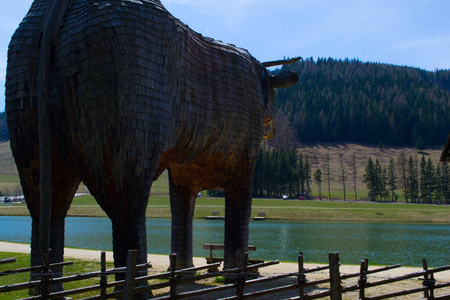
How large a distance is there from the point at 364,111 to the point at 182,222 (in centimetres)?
13256

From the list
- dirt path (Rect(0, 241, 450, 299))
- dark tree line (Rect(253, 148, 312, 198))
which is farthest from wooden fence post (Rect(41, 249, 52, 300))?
dark tree line (Rect(253, 148, 312, 198))

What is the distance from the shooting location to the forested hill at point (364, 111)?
127 metres

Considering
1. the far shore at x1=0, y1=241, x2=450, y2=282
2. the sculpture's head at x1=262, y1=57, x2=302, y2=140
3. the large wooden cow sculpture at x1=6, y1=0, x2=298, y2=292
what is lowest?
the far shore at x1=0, y1=241, x2=450, y2=282

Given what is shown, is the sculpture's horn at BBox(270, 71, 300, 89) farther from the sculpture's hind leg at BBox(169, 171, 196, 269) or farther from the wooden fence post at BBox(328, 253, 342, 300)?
the wooden fence post at BBox(328, 253, 342, 300)

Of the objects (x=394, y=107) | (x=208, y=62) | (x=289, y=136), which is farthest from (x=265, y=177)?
(x=394, y=107)

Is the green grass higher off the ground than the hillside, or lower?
A: lower

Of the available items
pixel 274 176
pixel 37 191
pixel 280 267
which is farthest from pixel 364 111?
pixel 37 191

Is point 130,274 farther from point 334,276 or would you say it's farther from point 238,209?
point 238,209

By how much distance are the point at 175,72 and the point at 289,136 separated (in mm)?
112541

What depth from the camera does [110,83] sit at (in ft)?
17.7

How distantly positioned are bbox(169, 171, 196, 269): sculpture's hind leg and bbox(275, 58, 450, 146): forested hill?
107 m

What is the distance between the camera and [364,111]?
134625 millimetres

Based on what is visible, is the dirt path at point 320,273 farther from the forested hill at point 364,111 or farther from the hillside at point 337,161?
the forested hill at point 364,111

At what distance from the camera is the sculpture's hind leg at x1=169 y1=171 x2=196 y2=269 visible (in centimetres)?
949
